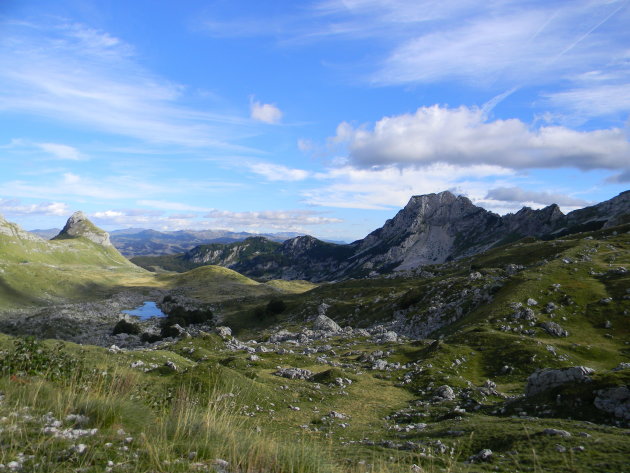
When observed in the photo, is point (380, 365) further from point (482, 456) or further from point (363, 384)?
point (482, 456)

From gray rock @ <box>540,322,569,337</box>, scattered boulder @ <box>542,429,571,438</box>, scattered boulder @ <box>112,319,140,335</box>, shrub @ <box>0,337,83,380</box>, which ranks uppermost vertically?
shrub @ <box>0,337,83,380</box>

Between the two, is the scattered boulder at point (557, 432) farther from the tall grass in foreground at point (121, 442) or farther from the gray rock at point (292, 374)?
the gray rock at point (292, 374)

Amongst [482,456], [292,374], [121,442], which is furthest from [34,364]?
[292,374]

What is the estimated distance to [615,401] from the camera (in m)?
20.5

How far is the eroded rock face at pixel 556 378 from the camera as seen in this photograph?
2355cm

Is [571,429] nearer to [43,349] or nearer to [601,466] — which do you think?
[601,466]

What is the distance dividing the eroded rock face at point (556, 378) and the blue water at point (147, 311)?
13717 cm

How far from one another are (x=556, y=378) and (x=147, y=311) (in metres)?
156

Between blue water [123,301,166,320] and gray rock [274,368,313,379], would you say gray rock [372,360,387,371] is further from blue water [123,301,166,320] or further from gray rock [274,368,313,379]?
blue water [123,301,166,320]

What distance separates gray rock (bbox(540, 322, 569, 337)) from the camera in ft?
162

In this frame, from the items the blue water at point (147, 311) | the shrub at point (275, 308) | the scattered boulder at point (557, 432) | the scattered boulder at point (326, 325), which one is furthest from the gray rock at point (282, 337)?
the blue water at point (147, 311)

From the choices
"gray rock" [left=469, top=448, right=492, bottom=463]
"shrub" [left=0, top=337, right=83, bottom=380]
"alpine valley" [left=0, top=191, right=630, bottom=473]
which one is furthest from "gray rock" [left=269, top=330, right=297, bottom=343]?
"shrub" [left=0, top=337, right=83, bottom=380]

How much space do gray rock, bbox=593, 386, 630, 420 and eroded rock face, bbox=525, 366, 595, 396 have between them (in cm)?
182

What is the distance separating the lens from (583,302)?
181ft
